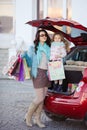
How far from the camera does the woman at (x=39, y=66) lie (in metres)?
7.30

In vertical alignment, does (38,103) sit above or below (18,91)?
above

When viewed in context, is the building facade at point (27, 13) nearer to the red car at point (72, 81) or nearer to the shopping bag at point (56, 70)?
the red car at point (72, 81)

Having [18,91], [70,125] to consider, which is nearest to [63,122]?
[70,125]

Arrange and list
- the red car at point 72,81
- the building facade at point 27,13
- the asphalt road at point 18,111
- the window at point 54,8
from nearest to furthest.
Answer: the red car at point 72,81 → the asphalt road at point 18,111 → the building facade at point 27,13 → the window at point 54,8

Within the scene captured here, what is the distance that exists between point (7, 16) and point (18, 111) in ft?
24.7

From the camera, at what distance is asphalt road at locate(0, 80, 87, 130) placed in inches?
297

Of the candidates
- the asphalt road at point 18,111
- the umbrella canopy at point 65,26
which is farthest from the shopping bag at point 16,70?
the asphalt road at point 18,111

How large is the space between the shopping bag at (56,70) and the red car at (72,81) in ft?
0.45

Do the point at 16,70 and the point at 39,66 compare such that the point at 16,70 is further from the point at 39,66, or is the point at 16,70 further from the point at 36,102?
the point at 36,102

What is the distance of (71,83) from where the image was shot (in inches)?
285

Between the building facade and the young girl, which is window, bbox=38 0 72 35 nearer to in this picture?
the building facade

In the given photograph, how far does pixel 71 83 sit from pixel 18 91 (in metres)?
4.39

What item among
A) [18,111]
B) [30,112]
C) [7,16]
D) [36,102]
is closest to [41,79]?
[36,102]

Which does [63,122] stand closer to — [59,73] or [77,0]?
[59,73]
